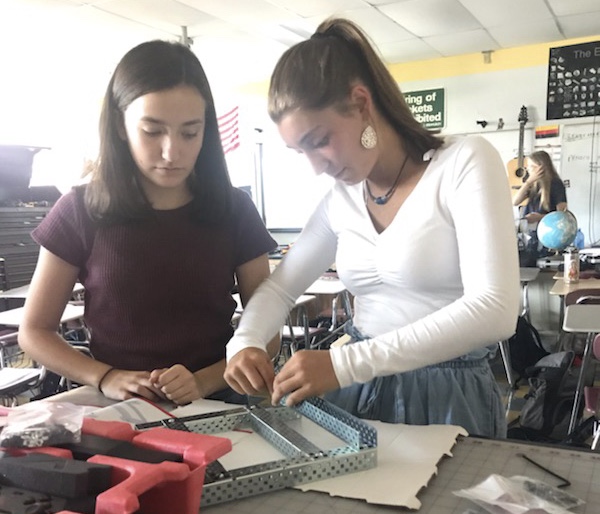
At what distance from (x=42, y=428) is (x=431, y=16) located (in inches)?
197

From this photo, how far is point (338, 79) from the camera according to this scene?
0.93m

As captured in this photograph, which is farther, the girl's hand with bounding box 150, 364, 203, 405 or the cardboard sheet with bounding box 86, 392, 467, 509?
the girl's hand with bounding box 150, 364, 203, 405

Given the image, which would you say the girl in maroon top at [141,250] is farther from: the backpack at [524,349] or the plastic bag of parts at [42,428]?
the backpack at [524,349]

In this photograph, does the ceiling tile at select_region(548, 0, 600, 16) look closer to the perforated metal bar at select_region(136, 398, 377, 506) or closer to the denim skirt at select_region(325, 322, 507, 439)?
the denim skirt at select_region(325, 322, 507, 439)

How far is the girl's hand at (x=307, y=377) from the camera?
811 millimetres

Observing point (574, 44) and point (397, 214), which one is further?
point (574, 44)

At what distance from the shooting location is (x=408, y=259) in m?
0.92

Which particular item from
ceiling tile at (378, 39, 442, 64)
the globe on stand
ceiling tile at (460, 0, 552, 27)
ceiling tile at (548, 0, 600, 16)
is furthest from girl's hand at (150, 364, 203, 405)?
ceiling tile at (378, 39, 442, 64)

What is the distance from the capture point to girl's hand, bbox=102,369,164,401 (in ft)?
3.23

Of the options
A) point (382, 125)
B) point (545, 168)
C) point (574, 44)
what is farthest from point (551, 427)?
point (574, 44)

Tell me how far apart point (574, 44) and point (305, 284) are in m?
5.43

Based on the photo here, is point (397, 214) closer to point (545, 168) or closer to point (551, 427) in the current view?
point (551, 427)

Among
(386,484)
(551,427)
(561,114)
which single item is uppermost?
(561,114)

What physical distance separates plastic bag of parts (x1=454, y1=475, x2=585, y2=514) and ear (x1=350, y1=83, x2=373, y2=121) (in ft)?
1.89
